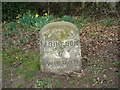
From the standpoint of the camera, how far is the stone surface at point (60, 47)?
4.03 meters

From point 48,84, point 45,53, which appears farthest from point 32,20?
point 48,84

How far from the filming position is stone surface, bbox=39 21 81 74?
4.03 meters

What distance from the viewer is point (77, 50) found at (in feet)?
13.6

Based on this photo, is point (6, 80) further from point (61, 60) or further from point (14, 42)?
point (14, 42)

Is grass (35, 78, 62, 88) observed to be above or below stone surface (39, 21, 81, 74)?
below

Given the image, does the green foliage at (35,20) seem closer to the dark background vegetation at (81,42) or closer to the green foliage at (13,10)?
the dark background vegetation at (81,42)

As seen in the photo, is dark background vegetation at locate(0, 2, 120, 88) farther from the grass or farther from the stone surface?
the stone surface

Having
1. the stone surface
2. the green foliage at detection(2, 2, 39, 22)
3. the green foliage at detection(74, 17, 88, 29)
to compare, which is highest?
the green foliage at detection(2, 2, 39, 22)

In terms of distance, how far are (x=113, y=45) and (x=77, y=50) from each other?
1.72 metres

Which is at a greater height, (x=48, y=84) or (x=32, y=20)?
(x=32, y=20)

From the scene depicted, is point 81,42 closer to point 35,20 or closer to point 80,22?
point 80,22

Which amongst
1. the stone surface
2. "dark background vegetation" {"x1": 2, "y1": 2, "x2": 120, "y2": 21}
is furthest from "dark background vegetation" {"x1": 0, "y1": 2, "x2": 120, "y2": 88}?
the stone surface

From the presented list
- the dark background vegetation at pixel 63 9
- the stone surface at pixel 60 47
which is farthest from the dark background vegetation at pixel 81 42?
the stone surface at pixel 60 47

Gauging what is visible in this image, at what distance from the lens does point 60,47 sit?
409 centimetres
